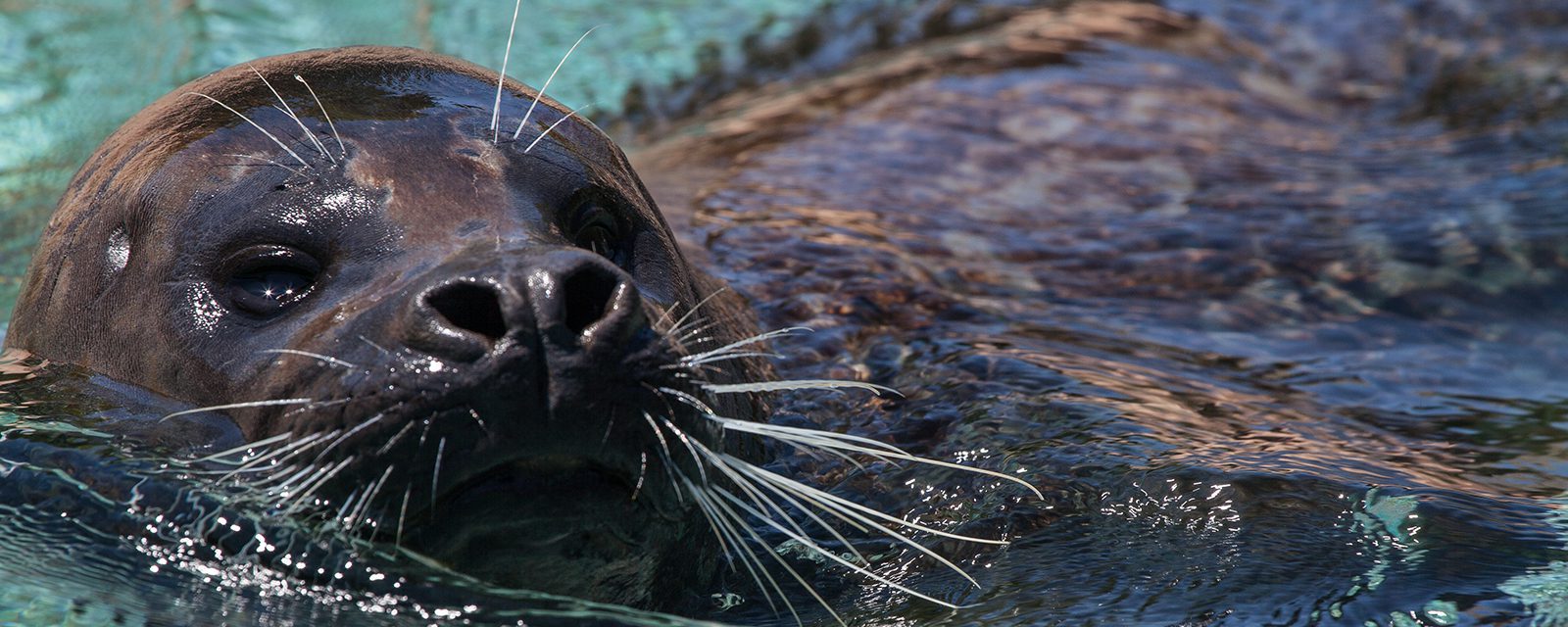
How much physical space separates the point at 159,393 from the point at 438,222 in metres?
0.68

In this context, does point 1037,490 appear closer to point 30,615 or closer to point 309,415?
point 309,415

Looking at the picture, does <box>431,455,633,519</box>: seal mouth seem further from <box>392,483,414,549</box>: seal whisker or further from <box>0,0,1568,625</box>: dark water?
<box>0,0,1568,625</box>: dark water

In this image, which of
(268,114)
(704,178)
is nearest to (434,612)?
(268,114)

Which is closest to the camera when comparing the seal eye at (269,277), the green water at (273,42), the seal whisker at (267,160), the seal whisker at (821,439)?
the seal whisker at (821,439)

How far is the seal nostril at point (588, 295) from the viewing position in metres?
3.06

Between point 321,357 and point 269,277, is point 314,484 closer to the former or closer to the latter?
point 321,357

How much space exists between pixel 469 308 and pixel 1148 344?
9.38 ft

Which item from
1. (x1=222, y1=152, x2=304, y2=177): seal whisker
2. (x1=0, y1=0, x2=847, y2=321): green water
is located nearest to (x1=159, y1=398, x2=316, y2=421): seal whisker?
(x1=222, y1=152, x2=304, y2=177): seal whisker

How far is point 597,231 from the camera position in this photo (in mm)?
3885

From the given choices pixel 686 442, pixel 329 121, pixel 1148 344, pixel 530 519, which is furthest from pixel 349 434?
pixel 1148 344

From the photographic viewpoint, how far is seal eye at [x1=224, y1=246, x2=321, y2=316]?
11.4ft

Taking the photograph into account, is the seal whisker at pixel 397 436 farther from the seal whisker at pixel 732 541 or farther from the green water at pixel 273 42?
the green water at pixel 273 42

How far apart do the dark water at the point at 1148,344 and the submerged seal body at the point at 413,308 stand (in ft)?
0.51

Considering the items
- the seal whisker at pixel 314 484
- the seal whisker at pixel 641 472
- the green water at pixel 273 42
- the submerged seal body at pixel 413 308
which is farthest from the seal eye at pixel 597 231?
the green water at pixel 273 42
